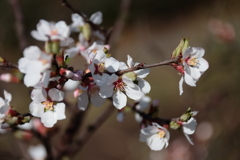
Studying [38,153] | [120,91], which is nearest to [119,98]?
[120,91]

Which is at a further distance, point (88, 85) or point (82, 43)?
point (82, 43)

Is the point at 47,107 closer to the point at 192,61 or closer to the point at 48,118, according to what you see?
the point at 48,118

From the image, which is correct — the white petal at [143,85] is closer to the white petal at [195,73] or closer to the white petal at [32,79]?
the white petal at [195,73]

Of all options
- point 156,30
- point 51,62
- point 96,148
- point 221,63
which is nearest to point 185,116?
point 51,62

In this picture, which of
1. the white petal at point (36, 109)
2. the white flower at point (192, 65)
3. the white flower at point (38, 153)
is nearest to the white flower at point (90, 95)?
the white petal at point (36, 109)

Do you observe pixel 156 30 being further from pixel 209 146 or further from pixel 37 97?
pixel 37 97

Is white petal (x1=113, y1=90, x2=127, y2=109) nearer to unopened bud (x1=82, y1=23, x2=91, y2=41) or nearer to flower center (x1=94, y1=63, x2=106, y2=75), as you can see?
flower center (x1=94, y1=63, x2=106, y2=75)
